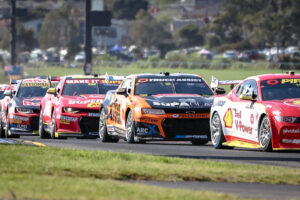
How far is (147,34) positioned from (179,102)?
10662 centimetres

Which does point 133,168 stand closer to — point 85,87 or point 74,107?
point 74,107

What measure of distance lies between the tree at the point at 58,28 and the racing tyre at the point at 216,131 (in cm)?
10400

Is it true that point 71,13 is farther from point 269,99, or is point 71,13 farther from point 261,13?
point 269,99

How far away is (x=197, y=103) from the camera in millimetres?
17625

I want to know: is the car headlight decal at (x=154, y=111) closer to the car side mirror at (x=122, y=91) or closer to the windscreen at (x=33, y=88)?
the car side mirror at (x=122, y=91)

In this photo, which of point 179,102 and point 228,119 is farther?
point 179,102

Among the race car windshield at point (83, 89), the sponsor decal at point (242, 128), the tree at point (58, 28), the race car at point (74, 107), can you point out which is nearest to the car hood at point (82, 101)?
the race car at point (74, 107)

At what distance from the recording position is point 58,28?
12188 cm

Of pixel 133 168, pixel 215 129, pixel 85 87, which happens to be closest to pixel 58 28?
pixel 85 87

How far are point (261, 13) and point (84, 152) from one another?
7389 cm

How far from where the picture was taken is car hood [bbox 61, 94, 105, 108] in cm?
2069

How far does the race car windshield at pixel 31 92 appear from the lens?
81.0ft

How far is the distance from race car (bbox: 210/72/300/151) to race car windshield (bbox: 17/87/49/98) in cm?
883

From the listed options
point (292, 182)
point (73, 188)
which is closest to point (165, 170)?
point (292, 182)
